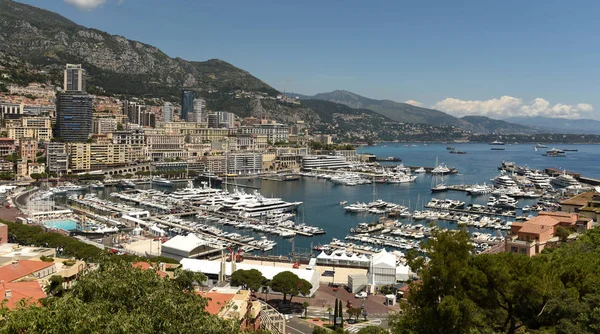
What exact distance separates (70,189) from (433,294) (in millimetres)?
38627

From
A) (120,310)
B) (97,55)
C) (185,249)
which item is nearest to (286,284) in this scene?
(185,249)

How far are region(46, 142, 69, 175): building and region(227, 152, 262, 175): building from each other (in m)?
17.3

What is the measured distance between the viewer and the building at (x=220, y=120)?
87656 millimetres

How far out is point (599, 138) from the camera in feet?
539

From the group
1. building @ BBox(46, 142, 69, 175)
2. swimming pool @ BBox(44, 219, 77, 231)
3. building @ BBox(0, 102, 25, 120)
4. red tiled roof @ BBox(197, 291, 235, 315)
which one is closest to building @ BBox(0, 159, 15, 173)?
building @ BBox(46, 142, 69, 175)

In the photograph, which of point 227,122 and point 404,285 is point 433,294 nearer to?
point 404,285

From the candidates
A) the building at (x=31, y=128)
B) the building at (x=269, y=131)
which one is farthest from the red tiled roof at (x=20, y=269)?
the building at (x=269, y=131)

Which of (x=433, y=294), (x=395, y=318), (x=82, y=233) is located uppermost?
(x=433, y=294)

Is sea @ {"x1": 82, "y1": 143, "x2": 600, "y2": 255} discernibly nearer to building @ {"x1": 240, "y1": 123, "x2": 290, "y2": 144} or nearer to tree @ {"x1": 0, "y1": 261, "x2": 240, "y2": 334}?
tree @ {"x1": 0, "y1": 261, "x2": 240, "y2": 334}

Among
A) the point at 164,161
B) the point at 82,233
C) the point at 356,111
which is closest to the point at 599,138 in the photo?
the point at 356,111

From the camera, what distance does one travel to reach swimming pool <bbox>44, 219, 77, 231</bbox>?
Answer: 25.3 meters

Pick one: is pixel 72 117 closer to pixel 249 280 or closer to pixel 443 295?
pixel 249 280

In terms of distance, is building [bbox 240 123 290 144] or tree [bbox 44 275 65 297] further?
building [bbox 240 123 290 144]

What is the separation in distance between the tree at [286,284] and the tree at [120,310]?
713cm
